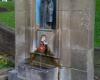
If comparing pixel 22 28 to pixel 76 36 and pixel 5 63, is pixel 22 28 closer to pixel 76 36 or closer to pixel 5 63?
pixel 76 36

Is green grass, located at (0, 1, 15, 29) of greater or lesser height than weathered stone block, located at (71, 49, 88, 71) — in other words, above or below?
above

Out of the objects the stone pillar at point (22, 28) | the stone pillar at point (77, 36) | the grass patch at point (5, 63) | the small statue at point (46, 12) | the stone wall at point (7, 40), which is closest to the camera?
the stone pillar at point (77, 36)

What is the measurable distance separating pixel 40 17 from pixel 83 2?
63.8 inches

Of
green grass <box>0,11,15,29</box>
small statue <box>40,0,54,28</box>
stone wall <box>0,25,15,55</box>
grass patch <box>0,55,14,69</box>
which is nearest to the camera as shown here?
small statue <box>40,0,54,28</box>

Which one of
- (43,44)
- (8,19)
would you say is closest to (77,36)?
(43,44)

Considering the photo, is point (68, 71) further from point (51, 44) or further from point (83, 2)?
point (83, 2)

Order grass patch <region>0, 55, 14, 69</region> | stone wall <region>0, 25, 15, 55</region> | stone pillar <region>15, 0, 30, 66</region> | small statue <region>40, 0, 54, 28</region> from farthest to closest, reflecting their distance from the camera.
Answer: stone wall <region>0, 25, 15, 55</region> < grass patch <region>0, 55, 14, 69</region> < stone pillar <region>15, 0, 30, 66</region> < small statue <region>40, 0, 54, 28</region>

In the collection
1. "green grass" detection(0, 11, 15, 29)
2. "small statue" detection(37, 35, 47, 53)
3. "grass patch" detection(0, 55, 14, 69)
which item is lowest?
"grass patch" detection(0, 55, 14, 69)

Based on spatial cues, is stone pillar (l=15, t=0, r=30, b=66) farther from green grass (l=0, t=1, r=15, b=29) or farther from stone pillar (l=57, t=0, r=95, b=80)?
green grass (l=0, t=1, r=15, b=29)

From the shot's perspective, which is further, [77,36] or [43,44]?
[43,44]

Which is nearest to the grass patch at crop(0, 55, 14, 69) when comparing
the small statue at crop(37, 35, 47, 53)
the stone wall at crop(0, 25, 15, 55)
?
the stone wall at crop(0, 25, 15, 55)

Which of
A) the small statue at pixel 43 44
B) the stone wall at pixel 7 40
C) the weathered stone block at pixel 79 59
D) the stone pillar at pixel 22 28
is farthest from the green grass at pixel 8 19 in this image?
the weathered stone block at pixel 79 59

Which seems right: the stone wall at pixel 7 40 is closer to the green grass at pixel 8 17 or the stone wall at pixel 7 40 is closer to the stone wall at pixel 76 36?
the green grass at pixel 8 17

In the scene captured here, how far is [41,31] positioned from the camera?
9.20m
